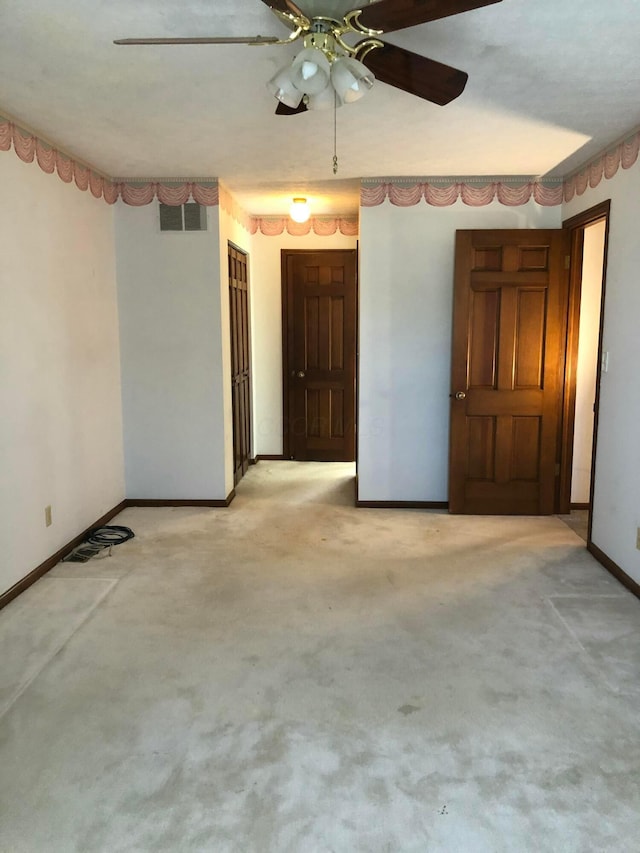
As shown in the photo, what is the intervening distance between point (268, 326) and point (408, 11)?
4.65 metres

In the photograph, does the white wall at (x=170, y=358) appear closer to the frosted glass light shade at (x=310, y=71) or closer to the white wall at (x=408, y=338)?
the white wall at (x=408, y=338)

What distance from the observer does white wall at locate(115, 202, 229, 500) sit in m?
4.62

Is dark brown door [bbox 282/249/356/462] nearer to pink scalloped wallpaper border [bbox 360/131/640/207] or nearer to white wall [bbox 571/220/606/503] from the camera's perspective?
pink scalloped wallpaper border [bbox 360/131/640/207]

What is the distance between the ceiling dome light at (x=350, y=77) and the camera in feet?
6.23


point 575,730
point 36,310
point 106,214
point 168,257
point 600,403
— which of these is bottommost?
point 575,730

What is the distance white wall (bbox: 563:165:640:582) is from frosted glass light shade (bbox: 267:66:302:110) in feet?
7.21

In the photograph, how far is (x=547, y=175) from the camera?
440cm

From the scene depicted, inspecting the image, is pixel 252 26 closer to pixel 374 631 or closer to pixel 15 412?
pixel 15 412

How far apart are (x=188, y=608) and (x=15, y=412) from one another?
135 centimetres

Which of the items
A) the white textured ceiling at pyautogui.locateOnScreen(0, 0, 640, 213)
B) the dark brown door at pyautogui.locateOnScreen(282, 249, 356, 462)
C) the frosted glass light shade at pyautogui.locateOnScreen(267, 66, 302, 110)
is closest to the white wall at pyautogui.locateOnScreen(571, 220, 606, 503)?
the white textured ceiling at pyautogui.locateOnScreen(0, 0, 640, 213)

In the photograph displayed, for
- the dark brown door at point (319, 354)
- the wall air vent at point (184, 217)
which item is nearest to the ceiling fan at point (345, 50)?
the wall air vent at point (184, 217)

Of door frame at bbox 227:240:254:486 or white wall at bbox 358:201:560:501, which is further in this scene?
door frame at bbox 227:240:254:486

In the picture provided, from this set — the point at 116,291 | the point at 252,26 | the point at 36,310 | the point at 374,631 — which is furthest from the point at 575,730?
the point at 116,291

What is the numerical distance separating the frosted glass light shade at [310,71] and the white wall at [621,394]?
2.19m
